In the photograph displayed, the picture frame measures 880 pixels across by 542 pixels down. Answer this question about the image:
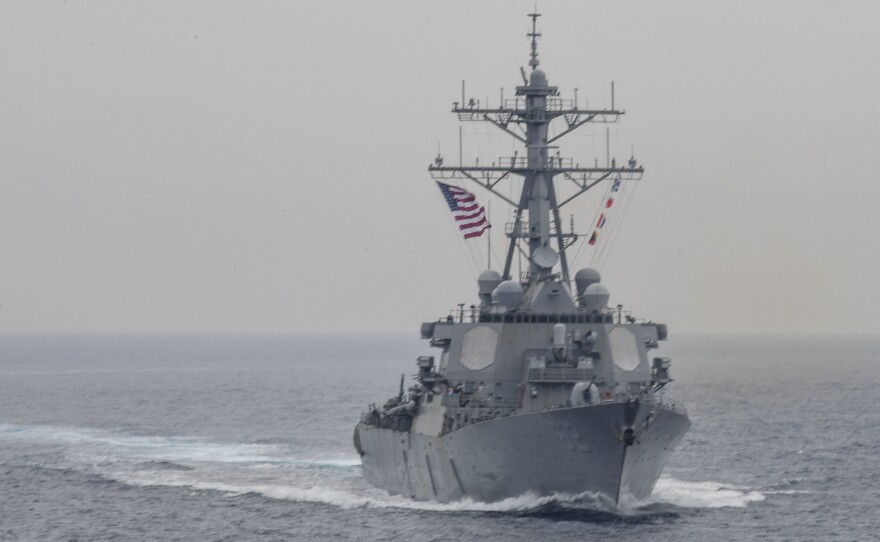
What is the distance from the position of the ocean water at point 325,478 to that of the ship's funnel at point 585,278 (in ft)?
20.4

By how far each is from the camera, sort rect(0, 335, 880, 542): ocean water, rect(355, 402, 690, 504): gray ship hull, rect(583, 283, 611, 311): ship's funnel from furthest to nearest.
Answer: rect(583, 283, 611, 311): ship's funnel < rect(0, 335, 880, 542): ocean water < rect(355, 402, 690, 504): gray ship hull

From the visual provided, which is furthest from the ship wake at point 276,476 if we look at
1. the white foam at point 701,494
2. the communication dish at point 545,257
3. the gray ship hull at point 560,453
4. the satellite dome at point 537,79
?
the satellite dome at point 537,79

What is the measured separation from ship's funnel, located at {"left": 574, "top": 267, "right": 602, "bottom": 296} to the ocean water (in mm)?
6221

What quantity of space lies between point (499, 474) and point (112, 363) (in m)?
134

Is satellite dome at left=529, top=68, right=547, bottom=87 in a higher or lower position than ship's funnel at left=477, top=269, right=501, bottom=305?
higher

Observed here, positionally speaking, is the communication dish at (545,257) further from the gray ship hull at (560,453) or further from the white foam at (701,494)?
the white foam at (701,494)

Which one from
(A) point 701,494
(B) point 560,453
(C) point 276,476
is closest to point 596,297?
(B) point 560,453

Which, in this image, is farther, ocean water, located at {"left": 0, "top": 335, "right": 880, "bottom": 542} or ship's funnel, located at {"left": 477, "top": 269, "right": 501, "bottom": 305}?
ship's funnel, located at {"left": 477, "top": 269, "right": 501, "bottom": 305}

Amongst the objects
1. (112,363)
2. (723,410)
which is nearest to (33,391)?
(723,410)

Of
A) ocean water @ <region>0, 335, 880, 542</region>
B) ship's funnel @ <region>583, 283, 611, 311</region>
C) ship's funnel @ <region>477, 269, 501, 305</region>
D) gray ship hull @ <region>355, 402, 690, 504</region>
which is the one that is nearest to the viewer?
gray ship hull @ <region>355, 402, 690, 504</region>

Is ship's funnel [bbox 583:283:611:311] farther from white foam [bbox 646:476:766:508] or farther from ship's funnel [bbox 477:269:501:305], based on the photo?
white foam [bbox 646:476:766:508]

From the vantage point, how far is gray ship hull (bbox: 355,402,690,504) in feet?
114

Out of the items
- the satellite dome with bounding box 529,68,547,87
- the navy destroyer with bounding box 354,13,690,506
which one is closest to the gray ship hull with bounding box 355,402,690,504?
the navy destroyer with bounding box 354,13,690,506

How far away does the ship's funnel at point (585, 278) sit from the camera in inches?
1656
